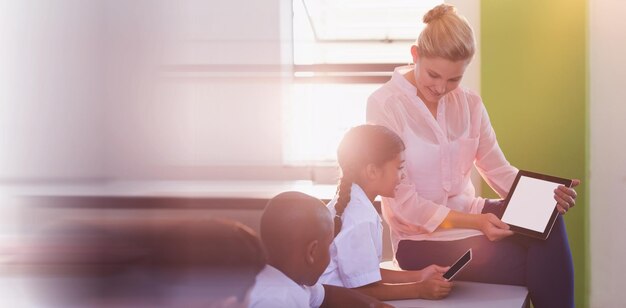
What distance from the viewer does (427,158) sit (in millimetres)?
1799

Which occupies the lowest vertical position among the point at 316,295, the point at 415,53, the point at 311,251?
the point at 316,295

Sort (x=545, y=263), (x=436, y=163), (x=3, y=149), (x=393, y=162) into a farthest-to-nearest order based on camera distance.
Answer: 1. (x=436, y=163)
2. (x=545, y=263)
3. (x=393, y=162)
4. (x=3, y=149)

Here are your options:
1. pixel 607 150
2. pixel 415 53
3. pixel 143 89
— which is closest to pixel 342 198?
pixel 415 53

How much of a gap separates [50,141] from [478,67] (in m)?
2.12

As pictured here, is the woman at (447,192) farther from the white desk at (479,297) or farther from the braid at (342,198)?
the braid at (342,198)

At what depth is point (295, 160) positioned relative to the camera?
32.0 inches

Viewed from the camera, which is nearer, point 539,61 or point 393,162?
point 393,162

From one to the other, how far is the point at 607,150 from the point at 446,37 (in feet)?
3.69

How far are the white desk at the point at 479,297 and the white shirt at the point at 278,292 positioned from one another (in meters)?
0.36

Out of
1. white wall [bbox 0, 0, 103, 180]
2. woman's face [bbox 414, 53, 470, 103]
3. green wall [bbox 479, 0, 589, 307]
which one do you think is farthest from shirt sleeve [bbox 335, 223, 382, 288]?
green wall [bbox 479, 0, 589, 307]

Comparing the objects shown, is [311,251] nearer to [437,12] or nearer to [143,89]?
[143,89]

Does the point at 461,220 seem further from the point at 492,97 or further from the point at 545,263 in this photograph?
the point at 492,97

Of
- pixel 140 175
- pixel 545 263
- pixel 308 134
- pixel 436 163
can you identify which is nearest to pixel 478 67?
pixel 436 163

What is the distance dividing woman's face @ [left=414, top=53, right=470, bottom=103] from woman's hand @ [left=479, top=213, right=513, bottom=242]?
350mm
